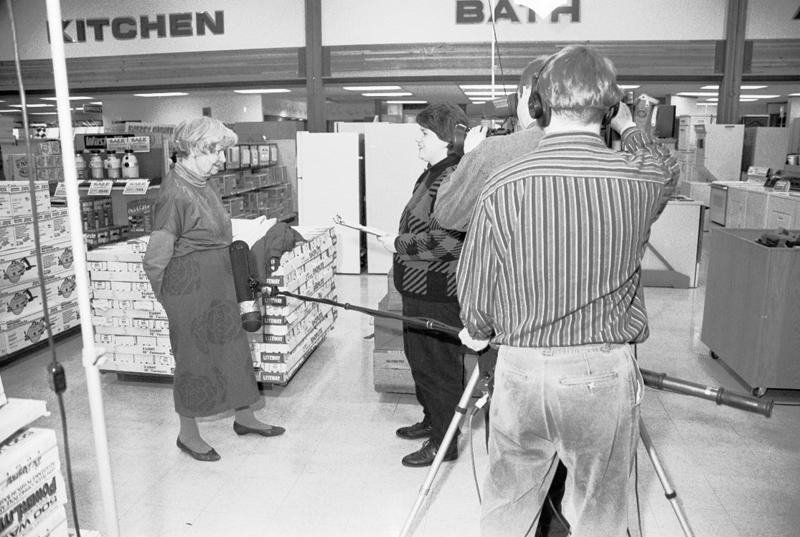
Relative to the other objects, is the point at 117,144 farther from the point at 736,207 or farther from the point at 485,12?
the point at 736,207

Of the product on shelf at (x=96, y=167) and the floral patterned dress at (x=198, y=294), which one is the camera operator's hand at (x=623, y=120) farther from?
the product on shelf at (x=96, y=167)

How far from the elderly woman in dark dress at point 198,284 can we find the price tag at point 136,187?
2016 millimetres

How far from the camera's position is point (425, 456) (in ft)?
10.4

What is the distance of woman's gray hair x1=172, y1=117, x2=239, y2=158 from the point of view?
9.94 feet

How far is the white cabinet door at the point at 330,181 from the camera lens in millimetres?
7469

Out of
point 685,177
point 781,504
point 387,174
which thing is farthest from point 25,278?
point 685,177

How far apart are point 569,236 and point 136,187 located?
4194mm

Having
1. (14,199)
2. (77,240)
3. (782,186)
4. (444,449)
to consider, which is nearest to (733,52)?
(782,186)

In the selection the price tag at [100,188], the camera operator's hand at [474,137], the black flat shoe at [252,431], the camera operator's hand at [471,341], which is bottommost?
the black flat shoe at [252,431]

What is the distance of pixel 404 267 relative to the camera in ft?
9.89

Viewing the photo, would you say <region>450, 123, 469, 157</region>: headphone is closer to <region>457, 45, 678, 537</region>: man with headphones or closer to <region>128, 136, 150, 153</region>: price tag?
<region>457, 45, 678, 537</region>: man with headphones

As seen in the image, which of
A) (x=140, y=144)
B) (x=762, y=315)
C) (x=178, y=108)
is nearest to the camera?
(x=762, y=315)

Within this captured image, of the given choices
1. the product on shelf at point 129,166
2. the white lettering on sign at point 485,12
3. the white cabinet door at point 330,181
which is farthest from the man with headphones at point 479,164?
the white lettering on sign at point 485,12


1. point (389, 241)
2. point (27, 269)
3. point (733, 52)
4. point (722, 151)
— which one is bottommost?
point (27, 269)
